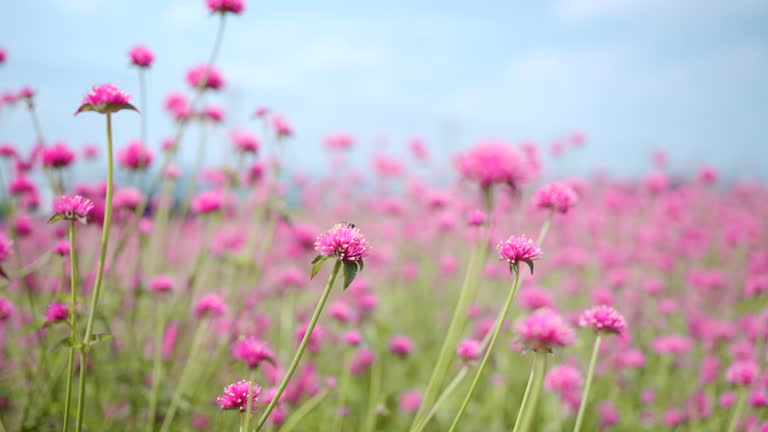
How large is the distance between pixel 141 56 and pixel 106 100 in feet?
2.39

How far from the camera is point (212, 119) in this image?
2.63 m

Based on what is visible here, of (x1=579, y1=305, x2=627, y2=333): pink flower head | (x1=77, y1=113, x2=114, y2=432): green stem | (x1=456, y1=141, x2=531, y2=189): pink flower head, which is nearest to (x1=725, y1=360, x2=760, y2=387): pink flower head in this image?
(x1=579, y1=305, x2=627, y2=333): pink flower head

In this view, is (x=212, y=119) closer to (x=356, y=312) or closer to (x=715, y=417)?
(x=356, y=312)

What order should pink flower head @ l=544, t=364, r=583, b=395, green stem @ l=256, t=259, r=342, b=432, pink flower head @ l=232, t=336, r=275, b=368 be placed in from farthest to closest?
pink flower head @ l=544, t=364, r=583, b=395, pink flower head @ l=232, t=336, r=275, b=368, green stem @ l=256, t=259, r=342, b=432

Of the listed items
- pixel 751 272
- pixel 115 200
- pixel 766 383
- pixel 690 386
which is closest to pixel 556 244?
pixel 751 272

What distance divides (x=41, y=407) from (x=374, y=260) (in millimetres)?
2882

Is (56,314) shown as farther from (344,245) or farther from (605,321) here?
(605,321)

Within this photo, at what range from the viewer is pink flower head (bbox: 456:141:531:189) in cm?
115

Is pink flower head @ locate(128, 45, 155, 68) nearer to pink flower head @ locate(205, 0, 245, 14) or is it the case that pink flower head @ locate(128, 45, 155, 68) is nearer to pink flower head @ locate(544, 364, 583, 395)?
pink flower head @ locate(205, 0, 245, 14)

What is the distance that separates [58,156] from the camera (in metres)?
1.87

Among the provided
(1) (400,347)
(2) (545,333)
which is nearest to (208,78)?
(1) (400,347)

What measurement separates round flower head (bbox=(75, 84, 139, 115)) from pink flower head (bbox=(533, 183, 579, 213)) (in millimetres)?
1256

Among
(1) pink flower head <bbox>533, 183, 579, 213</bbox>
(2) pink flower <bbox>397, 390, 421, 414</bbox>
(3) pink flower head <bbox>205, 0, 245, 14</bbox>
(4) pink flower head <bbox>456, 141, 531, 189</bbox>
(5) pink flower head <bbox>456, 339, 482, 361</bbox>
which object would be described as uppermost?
(3) pink flower head <bbox>205, 0, 245, 14</bbox>

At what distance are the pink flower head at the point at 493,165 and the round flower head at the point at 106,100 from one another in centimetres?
83
